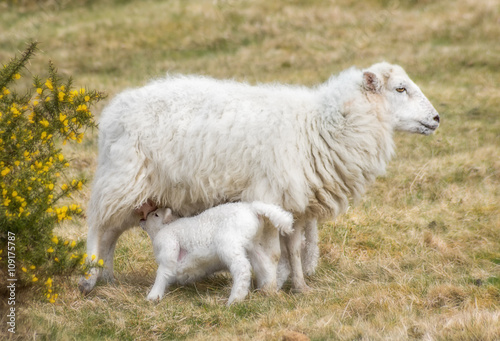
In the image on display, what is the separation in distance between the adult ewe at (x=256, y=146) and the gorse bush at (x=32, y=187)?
1.15m

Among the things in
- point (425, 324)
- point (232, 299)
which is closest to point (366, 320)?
point (425, 324)

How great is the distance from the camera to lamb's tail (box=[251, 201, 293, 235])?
5.66 meters

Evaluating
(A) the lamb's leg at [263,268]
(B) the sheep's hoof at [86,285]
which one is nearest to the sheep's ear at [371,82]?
(A) the lamb's leg at [263,268]

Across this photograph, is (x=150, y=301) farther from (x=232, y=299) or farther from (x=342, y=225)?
(x=342, y=225)

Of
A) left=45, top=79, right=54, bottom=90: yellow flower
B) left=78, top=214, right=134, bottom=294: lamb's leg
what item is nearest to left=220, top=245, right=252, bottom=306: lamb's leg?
left=78, top=214, right=134, bottom=294: lamb's leg

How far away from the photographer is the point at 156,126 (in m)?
6.28

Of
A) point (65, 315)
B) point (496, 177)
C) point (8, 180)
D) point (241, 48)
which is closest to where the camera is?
point (8, 180)

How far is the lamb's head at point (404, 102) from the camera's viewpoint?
6.33m

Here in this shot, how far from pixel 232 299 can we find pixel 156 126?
1.79 metres

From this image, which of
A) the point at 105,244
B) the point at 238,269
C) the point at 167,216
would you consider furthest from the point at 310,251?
the point at 105,244

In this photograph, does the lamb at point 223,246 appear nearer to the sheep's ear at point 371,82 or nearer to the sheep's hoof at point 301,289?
the sheep's hoof at point 301,289

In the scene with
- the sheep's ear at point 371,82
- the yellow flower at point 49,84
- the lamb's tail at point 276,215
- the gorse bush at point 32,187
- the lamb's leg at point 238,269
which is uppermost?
the yellow flower at point 49,84

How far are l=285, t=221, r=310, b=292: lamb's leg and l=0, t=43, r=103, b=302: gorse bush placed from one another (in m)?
2.15

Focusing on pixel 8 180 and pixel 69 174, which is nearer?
pixel 8 180
